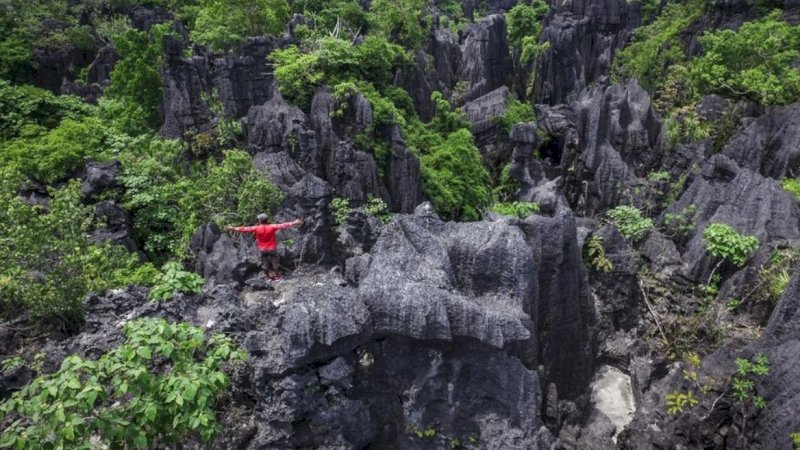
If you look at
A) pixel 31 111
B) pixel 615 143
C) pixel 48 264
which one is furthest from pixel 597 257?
pixel 31 111

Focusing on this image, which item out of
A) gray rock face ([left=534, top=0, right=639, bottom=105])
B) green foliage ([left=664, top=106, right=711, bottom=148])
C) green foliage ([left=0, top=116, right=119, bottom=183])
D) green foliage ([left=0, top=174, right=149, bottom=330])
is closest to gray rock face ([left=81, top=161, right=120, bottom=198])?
green foliage ([left=0, top=116, right=119, bottom=183])

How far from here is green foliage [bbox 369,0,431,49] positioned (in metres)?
29.1

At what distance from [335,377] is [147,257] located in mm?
11655

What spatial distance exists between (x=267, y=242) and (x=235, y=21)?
17.3m

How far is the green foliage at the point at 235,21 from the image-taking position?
23516mm

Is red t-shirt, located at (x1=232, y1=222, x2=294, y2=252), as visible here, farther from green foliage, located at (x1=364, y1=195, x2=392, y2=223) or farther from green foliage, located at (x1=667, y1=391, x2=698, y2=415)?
green foliage, located at (x1=667, y1=391, x2=698, y2=415)

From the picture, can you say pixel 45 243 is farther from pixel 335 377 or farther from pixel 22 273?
pixel 335 377

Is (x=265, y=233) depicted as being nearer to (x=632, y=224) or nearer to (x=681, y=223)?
(x=632, y=224)

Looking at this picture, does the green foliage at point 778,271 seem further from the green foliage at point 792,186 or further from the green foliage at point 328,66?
the green foliage at point 328,66

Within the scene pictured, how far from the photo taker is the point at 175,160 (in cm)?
1920

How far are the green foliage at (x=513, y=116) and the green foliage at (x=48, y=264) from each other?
20582mm

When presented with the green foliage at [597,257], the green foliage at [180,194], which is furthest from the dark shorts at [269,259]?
the green foliage at [597,257]

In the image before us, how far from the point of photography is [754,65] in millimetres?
22891

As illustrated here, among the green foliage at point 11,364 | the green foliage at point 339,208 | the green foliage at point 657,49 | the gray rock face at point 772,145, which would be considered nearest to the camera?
the green foliage at point 11,364
